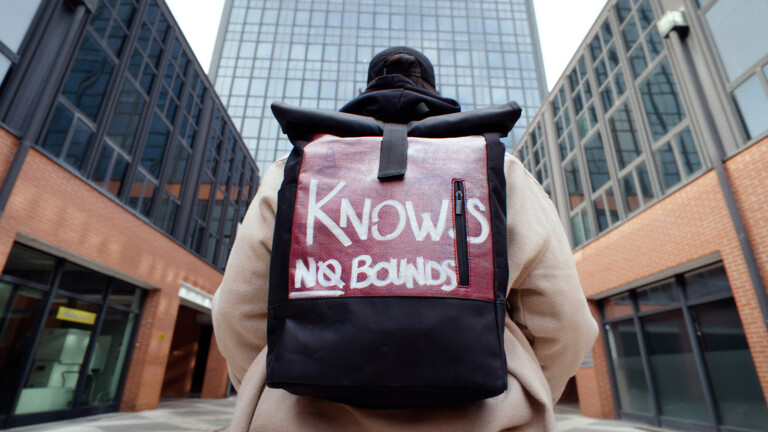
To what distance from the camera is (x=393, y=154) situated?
92 cm

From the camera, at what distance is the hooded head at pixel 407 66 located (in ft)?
4.67

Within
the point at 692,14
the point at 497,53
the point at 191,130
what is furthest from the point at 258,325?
the point at 497,53

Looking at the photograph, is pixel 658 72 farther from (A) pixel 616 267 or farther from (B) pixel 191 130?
(B) pixel 191 130

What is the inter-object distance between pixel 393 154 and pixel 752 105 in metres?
8.01

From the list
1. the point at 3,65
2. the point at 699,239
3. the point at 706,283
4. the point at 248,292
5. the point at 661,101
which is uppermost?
the point at 661,101

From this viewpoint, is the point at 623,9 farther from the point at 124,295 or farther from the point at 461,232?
the point at 124,295

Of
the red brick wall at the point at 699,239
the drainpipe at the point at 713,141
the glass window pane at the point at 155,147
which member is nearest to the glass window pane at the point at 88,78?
the glass window pane at the point at 155,147

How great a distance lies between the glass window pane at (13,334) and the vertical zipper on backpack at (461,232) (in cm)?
796

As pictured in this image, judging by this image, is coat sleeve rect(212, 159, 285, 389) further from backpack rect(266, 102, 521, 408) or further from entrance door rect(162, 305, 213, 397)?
entrance door rect(162, 305, 213, 397)

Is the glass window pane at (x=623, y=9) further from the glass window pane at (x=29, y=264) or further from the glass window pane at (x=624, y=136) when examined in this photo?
the glass window pane at (x=29, y=264)

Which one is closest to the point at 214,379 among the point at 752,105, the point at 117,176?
the point at 117,176

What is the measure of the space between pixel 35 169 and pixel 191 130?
22.0 feet

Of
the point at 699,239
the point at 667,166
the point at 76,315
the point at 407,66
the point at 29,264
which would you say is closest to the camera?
the point at 407,66

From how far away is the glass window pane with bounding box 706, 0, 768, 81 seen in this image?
20.1 feet
